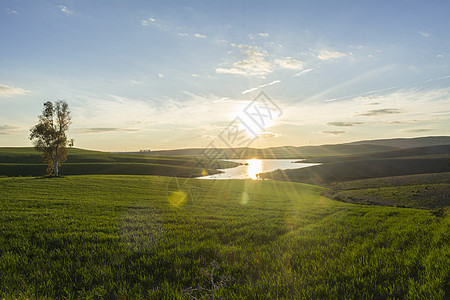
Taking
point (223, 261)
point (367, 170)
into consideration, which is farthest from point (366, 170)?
point (223, 261)

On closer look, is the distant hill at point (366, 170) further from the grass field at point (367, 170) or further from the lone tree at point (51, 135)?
the lone tree at point (51, 135)

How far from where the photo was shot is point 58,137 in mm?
46750

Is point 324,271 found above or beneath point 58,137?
beneath

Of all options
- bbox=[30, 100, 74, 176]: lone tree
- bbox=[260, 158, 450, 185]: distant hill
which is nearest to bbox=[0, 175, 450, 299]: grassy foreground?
bbox=[30, 100, 74, 176]: lone tree

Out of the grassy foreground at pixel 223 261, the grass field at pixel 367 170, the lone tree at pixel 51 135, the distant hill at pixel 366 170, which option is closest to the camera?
the grassy foreground at pixel 223 261

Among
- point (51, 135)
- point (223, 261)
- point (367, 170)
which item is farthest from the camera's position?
point (367, 170)

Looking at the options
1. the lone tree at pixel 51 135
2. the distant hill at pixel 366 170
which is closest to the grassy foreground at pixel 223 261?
the lone tree at pixel 51 135

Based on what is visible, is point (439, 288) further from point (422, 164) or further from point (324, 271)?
point (422, 164)

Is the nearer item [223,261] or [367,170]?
[223,261]

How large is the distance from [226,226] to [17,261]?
8439 mm

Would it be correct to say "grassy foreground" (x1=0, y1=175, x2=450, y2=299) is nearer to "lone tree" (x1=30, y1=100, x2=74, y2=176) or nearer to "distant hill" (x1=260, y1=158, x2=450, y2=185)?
"lone tree" (x1=30, y1=100, x2=74, y2=176)

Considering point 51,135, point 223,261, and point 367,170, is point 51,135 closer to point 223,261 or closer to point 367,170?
point 223,261

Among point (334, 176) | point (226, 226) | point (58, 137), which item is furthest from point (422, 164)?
point (58, 137)

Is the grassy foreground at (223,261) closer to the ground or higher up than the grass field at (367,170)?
higher up
